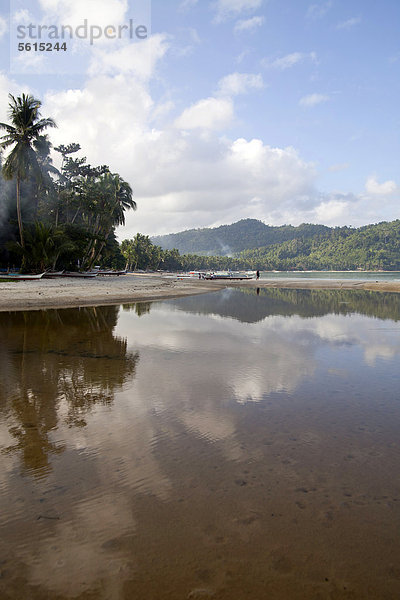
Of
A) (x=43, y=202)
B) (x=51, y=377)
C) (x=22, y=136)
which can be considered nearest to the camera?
(x=51, y=377)

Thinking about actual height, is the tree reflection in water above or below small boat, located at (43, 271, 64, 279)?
below

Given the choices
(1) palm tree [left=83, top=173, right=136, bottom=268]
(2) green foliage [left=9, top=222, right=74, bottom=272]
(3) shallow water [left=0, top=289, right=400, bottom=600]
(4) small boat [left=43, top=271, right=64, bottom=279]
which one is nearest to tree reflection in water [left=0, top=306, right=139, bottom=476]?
(3) shallow water [left=0, top=289, right=400, bottom=600]

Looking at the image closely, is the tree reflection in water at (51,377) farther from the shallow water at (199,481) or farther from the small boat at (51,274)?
the small boat at (51,274)

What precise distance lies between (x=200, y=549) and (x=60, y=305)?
2538cm

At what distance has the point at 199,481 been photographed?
14.2ft

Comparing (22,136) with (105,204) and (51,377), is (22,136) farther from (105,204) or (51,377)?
(51,377)

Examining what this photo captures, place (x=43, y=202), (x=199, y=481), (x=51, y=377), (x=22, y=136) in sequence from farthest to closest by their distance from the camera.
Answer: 1. (x=43, y=202)
2. (x=22, y=136)
3. (x=51, y=377)
4. (x=199, y=481)

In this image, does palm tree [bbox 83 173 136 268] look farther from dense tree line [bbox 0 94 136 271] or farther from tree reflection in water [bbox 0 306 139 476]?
tree reflection in water [bbox 0 306 139 476]

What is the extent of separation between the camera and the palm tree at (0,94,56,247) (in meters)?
44.7

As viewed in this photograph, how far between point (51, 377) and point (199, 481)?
5807mm

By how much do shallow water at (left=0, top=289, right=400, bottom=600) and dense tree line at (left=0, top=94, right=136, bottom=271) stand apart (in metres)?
42.6

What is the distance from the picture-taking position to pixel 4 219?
2073 inches

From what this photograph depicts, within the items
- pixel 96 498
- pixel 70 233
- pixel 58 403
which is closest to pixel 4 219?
pixel 70 233

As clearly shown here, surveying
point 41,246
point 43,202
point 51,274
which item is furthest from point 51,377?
point 43,202
